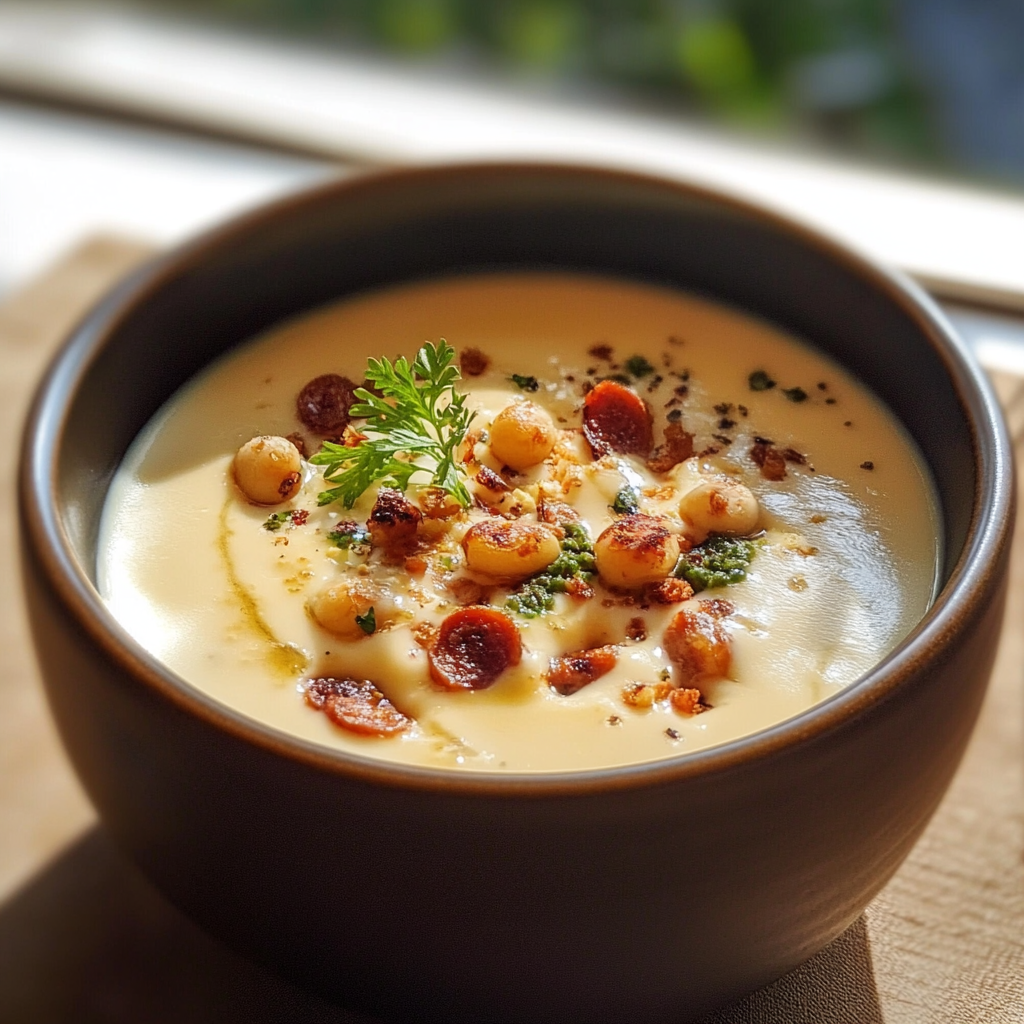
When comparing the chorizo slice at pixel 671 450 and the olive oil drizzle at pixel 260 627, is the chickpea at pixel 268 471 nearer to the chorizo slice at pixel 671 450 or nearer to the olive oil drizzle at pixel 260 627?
the olive oil drizzle at pixel 260 627

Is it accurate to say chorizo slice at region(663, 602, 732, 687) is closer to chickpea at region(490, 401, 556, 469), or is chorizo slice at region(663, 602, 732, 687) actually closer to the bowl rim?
the bowl rim

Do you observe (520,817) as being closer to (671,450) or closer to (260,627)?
(260,627)

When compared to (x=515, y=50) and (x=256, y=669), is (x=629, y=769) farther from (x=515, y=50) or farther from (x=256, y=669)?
(x=515, y=50)

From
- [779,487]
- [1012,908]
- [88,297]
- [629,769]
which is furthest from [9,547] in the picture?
[1012,908]

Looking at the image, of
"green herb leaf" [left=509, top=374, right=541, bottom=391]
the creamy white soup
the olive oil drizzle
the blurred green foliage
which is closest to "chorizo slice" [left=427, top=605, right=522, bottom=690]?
the creamy white soup

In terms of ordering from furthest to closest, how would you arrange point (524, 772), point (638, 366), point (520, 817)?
point (638, 366) → point (524, 772) → point (520, 817)

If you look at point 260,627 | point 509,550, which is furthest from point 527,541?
point 260,627
